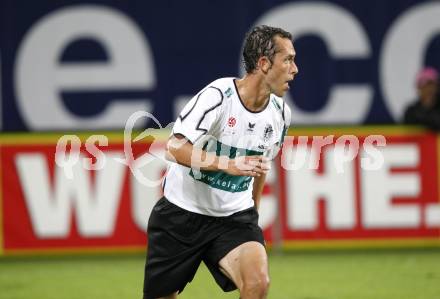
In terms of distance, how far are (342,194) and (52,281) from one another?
10.9ft

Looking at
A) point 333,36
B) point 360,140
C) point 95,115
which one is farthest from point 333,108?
point 95,115

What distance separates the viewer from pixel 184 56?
12.3m

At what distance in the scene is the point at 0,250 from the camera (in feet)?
33.8

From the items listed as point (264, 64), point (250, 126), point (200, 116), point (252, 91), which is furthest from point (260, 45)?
point (200, 116)

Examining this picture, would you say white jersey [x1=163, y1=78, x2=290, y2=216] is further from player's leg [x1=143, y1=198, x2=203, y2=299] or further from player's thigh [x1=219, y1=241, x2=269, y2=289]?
player's thigh [x1=219, y1=241, x2=269, y2=289]

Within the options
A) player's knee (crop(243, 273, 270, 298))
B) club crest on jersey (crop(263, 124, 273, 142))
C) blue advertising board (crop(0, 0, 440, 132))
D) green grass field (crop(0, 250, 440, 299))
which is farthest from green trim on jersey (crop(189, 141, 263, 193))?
blue advertising board (crop(0, 0, 440, 132))

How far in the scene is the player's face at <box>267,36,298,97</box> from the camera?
18.3 feet

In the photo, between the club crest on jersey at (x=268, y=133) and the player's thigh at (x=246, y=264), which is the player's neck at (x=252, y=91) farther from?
the player's thigh at (x=246, y=264)

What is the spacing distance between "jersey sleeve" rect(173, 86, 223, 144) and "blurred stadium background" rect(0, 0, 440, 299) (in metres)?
2.88

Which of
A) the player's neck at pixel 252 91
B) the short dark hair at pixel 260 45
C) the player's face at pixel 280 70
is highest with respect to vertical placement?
the short dark hair at pixel 260 45

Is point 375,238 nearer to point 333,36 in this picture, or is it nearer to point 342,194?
point 342,194

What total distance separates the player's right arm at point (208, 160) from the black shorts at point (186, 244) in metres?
0.45

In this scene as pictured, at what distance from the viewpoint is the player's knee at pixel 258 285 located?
5.24m

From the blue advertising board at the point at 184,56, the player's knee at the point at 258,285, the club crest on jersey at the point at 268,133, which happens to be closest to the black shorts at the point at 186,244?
the player's knee at the point at 258,285
